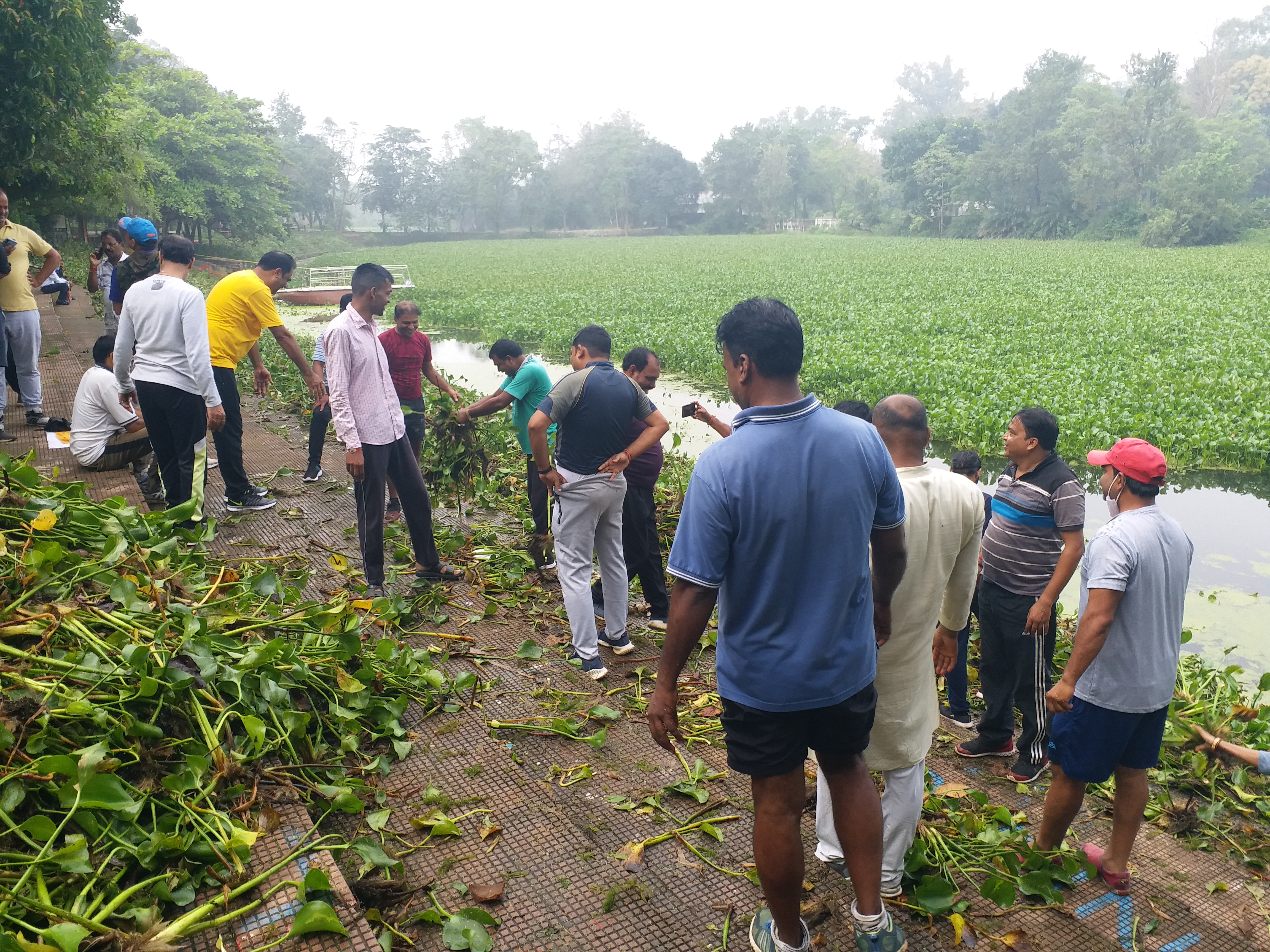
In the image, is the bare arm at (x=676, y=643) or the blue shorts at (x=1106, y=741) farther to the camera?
the blue shorts at (x=1106, y=741)

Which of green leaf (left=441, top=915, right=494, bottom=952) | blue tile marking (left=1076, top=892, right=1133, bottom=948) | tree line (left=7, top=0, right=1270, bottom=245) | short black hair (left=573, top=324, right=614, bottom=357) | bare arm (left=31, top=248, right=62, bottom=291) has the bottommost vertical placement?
blue tile marking (left=1076, top=892, right=1133, bottom=948)

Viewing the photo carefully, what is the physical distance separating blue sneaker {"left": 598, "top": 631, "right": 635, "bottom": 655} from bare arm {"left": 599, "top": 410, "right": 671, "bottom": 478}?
37.2 inches

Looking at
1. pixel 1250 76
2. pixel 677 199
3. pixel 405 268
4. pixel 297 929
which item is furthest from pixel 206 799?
pixel 1250 76

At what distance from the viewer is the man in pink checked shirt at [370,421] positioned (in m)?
4.68

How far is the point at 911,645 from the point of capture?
2.86 meters

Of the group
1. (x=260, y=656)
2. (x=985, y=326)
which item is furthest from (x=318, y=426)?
(x=985, y=326)

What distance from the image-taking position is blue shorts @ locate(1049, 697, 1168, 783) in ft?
9.77

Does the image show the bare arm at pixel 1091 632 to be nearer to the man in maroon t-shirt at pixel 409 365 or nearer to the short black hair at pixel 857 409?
the short black hair at pixel 857 409

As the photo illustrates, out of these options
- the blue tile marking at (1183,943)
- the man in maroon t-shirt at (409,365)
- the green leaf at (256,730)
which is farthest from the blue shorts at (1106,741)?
the man in maroon t-shirt at (409,365)

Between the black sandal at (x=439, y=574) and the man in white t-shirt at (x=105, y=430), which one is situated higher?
the man in white t-shirt at (x=105, y=430)

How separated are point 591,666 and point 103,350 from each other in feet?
14.9

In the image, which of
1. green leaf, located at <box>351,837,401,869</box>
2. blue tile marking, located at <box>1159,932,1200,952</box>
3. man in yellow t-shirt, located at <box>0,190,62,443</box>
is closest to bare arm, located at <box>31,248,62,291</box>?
man in yellow t-shirt, located at <box>0,190,62,443</box>

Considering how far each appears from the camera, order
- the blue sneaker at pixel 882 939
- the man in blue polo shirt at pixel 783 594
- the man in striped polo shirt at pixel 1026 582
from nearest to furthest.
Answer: the man in blue polo shirt at pixel 783 594 < the blue sneaker at pixel 882 939 < the man in striped polo shirt at pixel 1026 582

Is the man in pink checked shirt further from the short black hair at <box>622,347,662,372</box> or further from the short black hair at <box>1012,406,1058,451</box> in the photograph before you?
the short black hair at <box>1012,406,1058,451</box>
